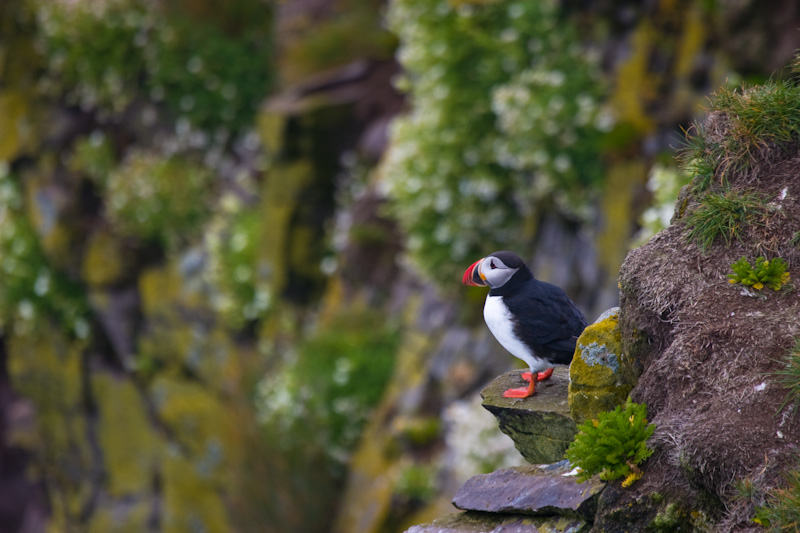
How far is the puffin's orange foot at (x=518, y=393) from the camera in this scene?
4.57m

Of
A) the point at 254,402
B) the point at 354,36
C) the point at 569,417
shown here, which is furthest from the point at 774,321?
the point at 354,36

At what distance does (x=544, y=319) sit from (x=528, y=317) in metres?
0.09

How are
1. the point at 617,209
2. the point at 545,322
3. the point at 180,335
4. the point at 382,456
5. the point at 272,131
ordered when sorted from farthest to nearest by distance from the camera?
1. the point at 180,335
2. the point at 272,131
3. the point at 382,456
4. the point at 617,209
5. the point at 545,322

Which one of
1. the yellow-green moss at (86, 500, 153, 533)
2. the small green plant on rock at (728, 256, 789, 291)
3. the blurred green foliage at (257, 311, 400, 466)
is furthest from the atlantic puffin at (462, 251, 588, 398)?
the yellow-green moss at (86, 500, 153, 533)

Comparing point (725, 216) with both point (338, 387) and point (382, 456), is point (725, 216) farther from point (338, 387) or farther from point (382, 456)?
point (338, 387)

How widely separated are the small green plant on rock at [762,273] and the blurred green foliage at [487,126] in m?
5.79

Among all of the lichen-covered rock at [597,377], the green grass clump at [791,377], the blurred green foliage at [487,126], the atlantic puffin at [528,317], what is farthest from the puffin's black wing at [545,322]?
the blurred green foliage at [487,126]

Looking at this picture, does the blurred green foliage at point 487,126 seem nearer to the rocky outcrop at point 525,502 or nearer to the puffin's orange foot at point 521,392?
the puffin's orange foot at point 521,392

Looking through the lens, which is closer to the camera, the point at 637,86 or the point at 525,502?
the point at 525,502

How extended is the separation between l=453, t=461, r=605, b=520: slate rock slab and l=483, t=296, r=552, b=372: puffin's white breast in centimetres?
72

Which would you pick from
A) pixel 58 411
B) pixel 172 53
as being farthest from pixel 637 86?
pixel 58 411

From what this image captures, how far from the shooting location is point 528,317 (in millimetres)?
4551

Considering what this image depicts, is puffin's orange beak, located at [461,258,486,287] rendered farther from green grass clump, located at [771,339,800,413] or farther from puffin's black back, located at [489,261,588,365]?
green grass clump, located at [771,339,800,413]

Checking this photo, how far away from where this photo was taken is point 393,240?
1374cm
